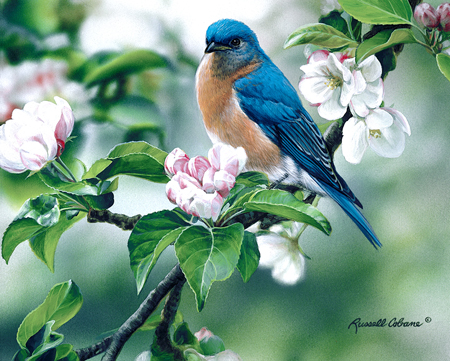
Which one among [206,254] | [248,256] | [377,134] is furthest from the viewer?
[377,134]

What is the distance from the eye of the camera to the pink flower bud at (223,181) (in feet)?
2.40

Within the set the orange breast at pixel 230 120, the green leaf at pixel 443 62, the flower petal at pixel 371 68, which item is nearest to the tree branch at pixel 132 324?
the orange breast at pixel 230 120

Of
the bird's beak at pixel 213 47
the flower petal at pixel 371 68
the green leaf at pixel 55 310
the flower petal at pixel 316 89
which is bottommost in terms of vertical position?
the green leaf at pixel 55 310

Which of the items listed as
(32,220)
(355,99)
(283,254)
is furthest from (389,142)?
(32,220)

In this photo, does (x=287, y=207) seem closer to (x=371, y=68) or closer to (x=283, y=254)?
(x=283, y=254)

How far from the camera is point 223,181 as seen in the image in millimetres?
733

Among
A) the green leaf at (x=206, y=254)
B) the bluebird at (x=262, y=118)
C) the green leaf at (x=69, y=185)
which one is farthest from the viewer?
the bluebird at (x=262, y=118)

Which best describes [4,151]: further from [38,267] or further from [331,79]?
[331,79]

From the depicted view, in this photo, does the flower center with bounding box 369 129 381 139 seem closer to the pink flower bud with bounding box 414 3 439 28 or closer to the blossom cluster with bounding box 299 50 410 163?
the blossom cluster with bounding box 299 50 410 163

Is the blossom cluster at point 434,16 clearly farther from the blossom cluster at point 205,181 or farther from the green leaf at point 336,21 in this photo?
the blossom cluster at point 205,181

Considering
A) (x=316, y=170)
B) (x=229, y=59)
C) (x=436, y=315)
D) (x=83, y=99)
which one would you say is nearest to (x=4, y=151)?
(x=83, y=99)

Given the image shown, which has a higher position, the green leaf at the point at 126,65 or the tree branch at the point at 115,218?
the green leaf at the point at 126,65

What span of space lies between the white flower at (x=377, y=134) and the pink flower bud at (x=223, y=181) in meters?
0.31

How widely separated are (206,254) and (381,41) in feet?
1.91
